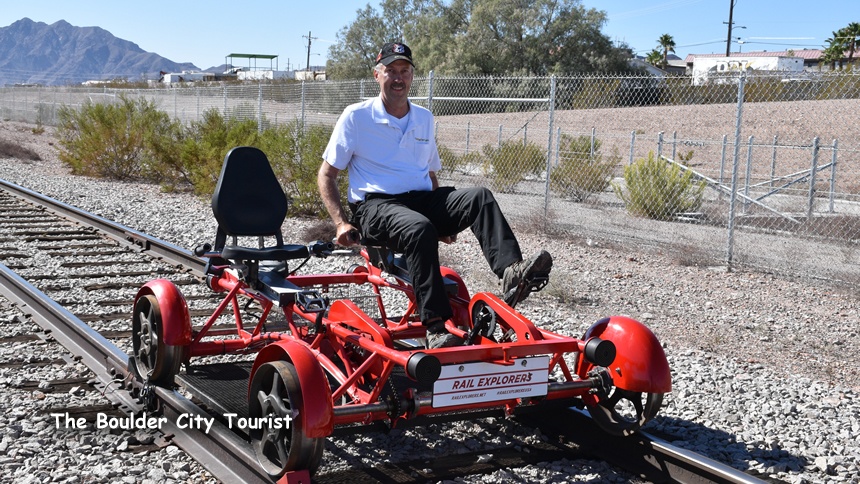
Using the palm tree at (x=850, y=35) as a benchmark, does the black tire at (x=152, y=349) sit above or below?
below

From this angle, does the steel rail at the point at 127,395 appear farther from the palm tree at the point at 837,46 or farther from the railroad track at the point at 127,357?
the palm tree at the point at 837,46

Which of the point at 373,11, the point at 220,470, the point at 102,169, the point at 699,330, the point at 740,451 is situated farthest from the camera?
the point at 373,11

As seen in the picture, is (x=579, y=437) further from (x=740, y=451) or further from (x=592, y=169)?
(x=592, y=169)

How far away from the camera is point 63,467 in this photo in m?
4.15

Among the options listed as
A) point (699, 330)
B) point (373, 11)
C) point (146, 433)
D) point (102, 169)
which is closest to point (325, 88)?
point (102, 169)

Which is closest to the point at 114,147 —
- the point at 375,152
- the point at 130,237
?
the point at 130,237

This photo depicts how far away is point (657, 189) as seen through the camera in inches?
607

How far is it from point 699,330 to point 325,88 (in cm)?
1441

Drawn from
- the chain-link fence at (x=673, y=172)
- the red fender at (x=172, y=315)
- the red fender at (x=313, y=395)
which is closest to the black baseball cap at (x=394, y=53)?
the red fender at (x=172, y=315)

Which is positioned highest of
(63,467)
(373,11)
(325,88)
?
(373,11)

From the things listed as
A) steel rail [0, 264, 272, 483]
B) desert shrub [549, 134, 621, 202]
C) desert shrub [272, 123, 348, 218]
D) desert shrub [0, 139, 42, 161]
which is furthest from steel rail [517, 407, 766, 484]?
desert shrub [0, 139, 42, 161]

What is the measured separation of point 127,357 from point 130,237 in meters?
5.38

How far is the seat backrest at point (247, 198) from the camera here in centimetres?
516

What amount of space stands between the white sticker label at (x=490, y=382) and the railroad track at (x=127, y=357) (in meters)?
0.53
